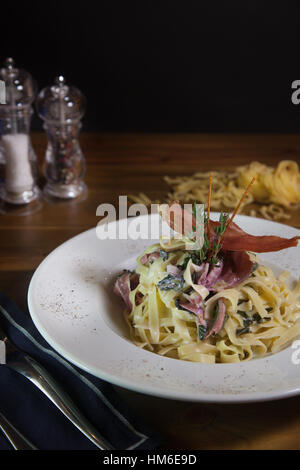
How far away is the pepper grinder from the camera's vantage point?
2721mm

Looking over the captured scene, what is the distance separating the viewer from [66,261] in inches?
77.0

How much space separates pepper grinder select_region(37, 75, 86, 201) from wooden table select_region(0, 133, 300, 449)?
99 millimetres

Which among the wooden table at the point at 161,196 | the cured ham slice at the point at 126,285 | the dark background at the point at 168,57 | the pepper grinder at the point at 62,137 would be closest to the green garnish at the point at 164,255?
the cured ham slice at the point at 126,285

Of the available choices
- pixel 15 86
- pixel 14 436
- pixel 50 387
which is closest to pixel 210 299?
pixel 50 387

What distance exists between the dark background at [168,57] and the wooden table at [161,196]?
481 mm

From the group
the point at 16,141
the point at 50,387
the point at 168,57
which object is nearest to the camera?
the point at 50,387

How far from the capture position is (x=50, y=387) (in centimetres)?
152

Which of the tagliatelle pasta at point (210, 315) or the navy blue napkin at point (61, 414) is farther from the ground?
the tagliatelle pasta at point (210, 315)

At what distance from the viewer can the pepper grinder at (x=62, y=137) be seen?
107 inches

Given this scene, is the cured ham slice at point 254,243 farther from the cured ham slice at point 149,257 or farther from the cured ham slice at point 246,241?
the cured ham slice at point 149,257

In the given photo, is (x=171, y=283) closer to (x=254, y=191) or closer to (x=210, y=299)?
(x=210, y=299)

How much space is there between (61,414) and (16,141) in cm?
147

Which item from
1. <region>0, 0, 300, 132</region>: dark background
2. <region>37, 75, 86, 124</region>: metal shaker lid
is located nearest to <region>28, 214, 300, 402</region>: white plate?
<region>37, 75, 86, 124</region>: metal shaker lid
